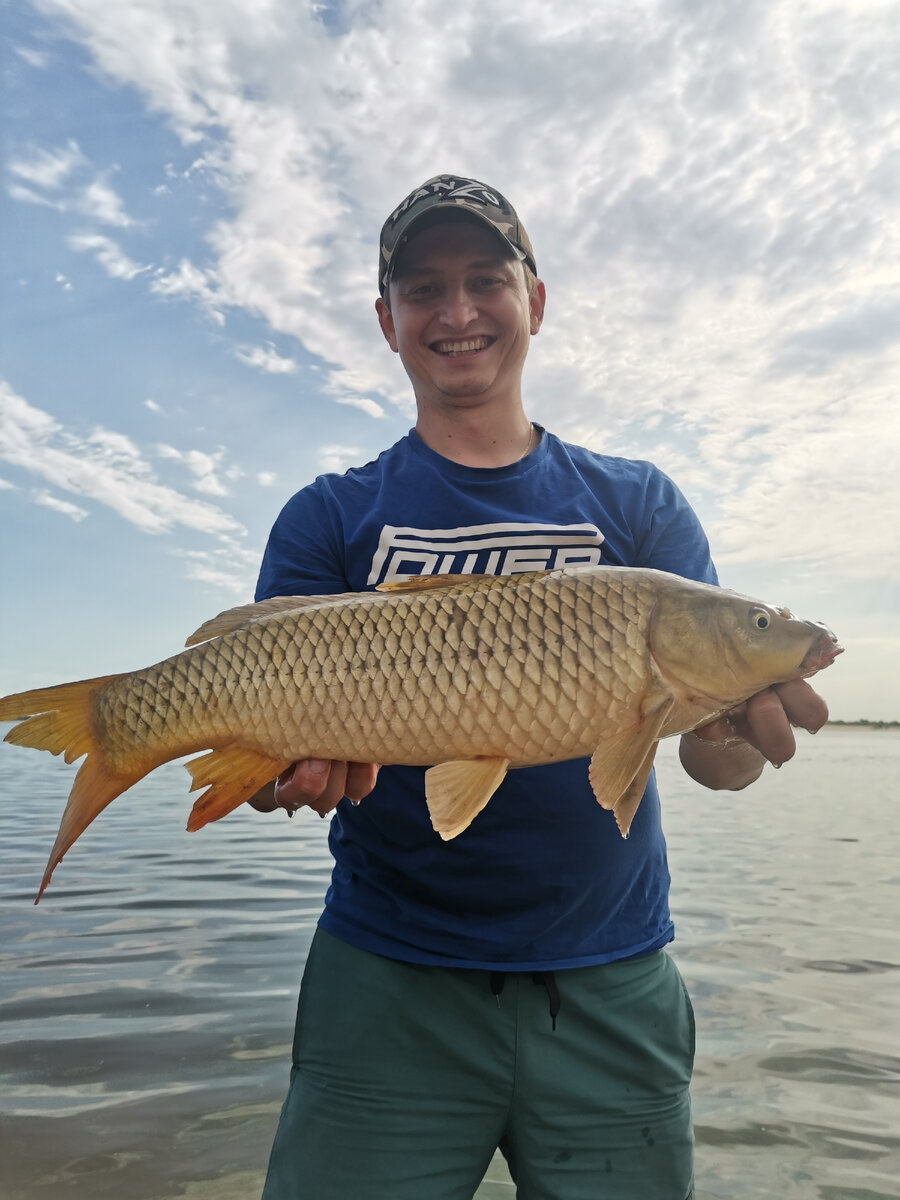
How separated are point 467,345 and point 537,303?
0.50m

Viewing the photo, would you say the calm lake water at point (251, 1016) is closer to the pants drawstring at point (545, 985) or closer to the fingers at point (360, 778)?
the pants drawstring at point (545, 985)

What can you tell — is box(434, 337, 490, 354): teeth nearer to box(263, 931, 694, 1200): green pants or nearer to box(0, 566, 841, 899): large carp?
box(0, 566, 841, 899): large carp

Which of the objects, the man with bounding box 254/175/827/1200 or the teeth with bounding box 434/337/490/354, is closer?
the man with bounding box 254/175/827/1200

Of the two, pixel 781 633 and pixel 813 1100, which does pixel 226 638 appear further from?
pixel 813 1100

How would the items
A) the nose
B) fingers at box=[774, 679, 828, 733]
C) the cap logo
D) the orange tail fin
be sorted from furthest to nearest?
the cap logo
the nose
the orange tail fin
fingers at box=[774, 679, 828, 733]

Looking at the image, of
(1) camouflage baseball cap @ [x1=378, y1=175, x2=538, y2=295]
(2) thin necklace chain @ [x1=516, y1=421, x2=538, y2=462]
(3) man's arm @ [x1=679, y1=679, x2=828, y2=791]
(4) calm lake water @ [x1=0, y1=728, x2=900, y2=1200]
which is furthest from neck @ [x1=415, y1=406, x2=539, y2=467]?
(4) calm lake water @ [x1=0, y1=728, x2=900, y2=1200]

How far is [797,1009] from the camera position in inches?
175

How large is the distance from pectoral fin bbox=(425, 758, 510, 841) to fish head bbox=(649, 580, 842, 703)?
0.47 meters

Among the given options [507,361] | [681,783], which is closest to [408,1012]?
[507,361]

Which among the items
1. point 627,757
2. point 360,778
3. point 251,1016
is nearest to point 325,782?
point 360,778

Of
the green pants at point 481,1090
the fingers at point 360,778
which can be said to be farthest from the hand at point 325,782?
the green pants at point 481,1090

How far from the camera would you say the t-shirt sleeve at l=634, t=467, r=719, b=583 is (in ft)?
7.75

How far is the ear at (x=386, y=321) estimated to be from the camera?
2818 mm

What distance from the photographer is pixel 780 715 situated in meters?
1.92
